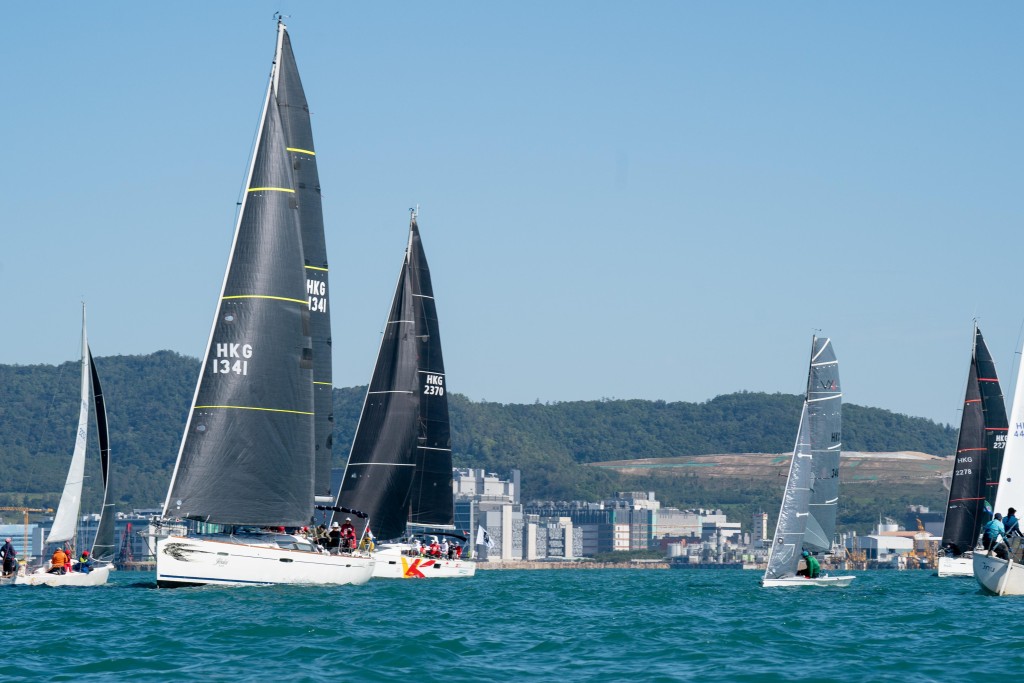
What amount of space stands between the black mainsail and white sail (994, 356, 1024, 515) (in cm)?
2177

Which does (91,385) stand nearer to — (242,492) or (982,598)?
(242,492)

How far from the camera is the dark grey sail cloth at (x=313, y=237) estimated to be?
151 ft

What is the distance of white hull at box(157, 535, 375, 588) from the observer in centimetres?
3709

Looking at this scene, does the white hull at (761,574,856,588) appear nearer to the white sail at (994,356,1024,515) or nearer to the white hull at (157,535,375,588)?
the white sail at (994,356,1024,515)

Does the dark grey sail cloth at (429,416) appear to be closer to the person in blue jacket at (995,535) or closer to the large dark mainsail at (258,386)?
the large dark mainsail at (258,386)

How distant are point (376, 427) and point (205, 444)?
18912mm

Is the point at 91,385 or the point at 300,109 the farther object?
the point at 91,385

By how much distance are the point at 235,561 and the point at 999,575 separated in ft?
60.8

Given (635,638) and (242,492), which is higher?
(242,492)

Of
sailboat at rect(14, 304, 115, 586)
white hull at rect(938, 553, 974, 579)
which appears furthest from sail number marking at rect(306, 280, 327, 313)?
white hull at rect(938, 553, 974, 579)

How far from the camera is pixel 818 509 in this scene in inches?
2153

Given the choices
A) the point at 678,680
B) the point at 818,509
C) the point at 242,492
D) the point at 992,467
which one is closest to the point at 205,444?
the point at 242,492

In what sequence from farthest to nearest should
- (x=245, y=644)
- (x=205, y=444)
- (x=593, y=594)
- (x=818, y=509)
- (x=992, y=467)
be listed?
1. (x=992, y=467)
2. (x=818, y=509)
3. (x=593, y=594)
4. (x=205, y=444)
5. (x=245, y=644)

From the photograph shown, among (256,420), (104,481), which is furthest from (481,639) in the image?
(104,481)
